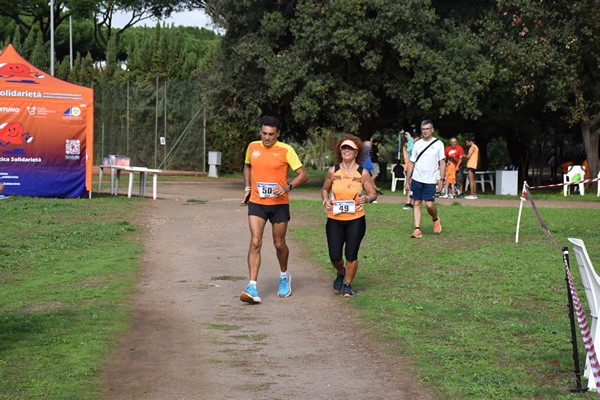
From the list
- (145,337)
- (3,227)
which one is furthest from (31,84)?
(145,337)

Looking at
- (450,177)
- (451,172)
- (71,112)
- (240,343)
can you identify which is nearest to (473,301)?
(240,343)

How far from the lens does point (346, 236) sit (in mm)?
10914

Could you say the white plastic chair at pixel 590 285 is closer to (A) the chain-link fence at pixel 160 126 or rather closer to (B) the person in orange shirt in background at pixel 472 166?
(B) the person in orange shirt in background at pixel 472 166

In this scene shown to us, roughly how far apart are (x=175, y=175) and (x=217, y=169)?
5.38 feet

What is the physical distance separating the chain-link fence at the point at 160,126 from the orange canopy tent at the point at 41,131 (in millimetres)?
14414

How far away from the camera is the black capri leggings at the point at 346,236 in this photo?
35.6 feet

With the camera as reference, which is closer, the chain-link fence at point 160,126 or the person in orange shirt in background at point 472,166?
the person in orange shirt in background at point 472,166

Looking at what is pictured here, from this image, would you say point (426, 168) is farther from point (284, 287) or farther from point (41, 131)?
point (41, 131)

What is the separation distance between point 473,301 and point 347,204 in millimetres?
1609

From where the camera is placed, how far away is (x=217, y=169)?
39.8 m

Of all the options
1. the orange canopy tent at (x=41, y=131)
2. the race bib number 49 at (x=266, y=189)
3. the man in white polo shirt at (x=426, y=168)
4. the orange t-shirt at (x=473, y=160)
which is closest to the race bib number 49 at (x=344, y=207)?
the race bib number 49 at (x=266, y=189)

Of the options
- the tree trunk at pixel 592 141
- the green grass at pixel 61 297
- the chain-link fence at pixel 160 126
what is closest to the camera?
the green grass at pixel 61 297

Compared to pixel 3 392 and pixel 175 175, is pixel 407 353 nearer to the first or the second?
pixel 3 392

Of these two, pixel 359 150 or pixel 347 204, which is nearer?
pixel 347 204
